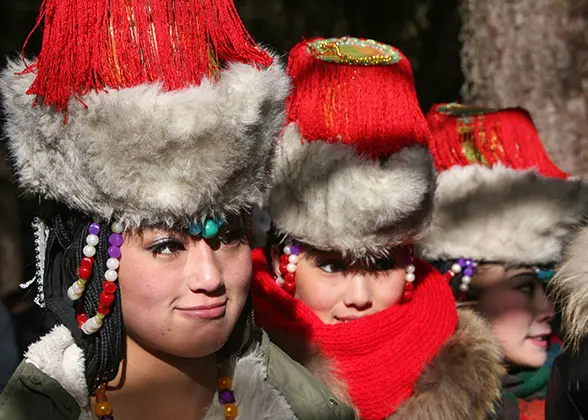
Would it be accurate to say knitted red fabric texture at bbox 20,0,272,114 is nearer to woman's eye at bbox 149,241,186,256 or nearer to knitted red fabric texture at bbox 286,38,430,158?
woman's eye at bbox 149,241,186,256

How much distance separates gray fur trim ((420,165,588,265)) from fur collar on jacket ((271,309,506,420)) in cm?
57

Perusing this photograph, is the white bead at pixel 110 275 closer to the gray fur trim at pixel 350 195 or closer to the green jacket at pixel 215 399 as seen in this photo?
the green jacket at pixel 215 399

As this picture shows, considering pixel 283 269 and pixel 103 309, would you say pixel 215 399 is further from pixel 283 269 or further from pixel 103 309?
pixel 283 269

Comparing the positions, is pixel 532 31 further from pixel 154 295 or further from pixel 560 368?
pixel 154 295

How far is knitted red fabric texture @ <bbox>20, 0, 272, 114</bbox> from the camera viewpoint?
212 cm

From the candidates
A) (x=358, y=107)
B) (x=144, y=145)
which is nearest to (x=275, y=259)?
(x=358, y=107)

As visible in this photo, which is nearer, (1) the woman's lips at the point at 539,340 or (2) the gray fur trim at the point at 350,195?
(2) the gray fur trim at the point at 350,195

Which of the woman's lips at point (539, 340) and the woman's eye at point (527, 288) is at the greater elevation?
the woman's eye at point (527, 288)

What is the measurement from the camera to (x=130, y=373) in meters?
2.37

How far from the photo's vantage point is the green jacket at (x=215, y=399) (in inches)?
85.6

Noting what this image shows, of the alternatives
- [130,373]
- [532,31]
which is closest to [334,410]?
[130,373]

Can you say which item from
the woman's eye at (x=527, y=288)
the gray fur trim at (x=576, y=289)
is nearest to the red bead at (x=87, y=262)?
the gray fur trim at (x=576, y=289)

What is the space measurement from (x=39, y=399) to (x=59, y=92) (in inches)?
30.8

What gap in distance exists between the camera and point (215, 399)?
8.30ft
